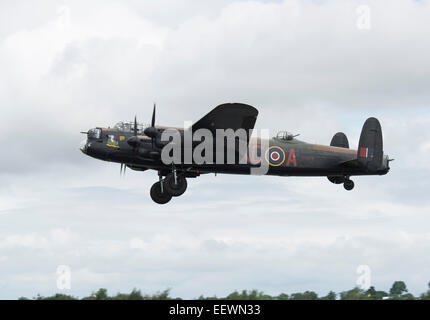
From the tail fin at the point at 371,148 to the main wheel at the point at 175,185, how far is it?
7.82 metres

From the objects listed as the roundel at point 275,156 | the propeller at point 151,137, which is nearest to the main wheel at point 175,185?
the propeller at point 151,137

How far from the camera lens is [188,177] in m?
25.8

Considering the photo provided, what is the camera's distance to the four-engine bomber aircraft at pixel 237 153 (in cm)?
2317

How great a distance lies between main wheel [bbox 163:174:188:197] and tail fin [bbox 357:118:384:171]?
7.82m

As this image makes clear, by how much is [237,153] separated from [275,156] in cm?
191

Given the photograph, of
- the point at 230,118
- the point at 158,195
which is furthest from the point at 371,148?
the point at 158,195

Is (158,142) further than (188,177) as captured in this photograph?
No

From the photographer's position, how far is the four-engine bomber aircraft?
23172 mm
